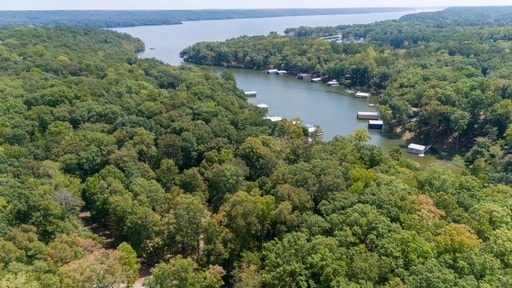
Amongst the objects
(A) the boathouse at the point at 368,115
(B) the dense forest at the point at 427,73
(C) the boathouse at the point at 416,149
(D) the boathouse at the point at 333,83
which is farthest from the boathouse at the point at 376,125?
(D) the boathouse at the point at 333,83

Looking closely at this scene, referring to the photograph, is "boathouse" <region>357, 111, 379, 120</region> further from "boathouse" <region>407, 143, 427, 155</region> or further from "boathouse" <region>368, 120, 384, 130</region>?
"boathouse" <region>407, 143, 427, 155</region>

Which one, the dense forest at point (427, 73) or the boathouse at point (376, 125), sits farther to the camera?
the boathouse at point (376, 125)

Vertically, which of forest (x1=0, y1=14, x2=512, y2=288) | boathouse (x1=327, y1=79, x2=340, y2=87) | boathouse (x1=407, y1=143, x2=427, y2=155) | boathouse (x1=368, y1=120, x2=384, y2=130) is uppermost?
forest (x1=0, y1=14, x2=512, y2=288)

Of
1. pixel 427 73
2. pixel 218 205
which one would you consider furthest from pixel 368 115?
pixel 218 205

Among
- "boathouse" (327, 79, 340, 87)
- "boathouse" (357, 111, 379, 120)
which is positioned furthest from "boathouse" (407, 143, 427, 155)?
"boathouse" (327, 79, 340, 87)

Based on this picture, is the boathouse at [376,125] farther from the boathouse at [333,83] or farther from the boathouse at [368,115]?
the boathouse at [333,83]

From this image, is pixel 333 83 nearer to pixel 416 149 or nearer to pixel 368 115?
pixel 368 115
